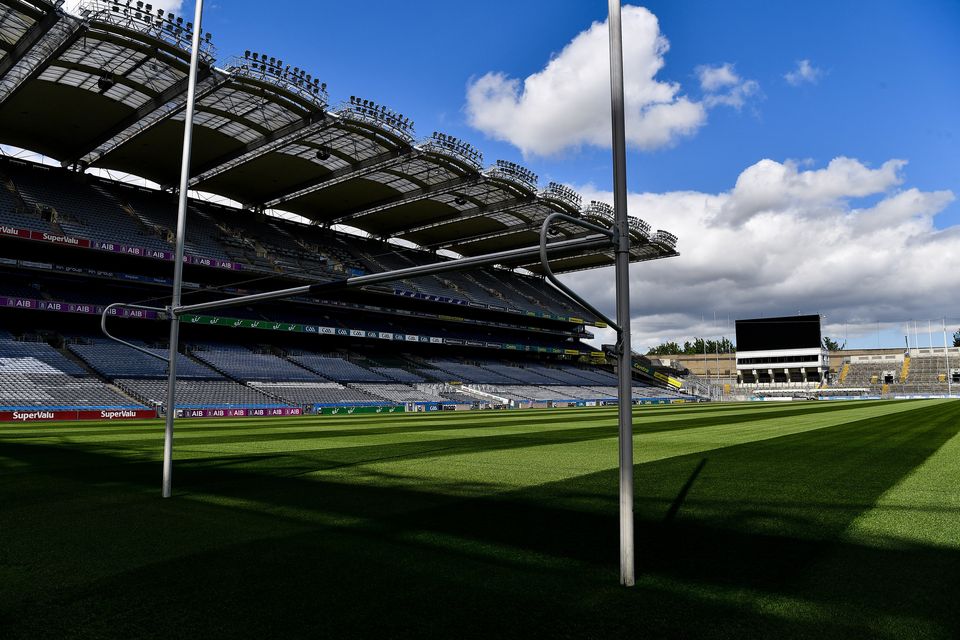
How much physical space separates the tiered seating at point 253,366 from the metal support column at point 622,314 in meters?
38.1

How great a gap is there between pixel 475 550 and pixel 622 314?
2.61 meters

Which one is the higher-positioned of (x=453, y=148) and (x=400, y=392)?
(x=453, y=148)

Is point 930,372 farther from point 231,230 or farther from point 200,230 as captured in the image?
Result: point 200,230

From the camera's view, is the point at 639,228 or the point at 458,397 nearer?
the point at 458,397

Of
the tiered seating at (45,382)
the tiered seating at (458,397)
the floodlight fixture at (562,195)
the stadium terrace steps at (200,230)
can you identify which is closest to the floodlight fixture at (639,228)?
the floodlight fixture at (562,195)

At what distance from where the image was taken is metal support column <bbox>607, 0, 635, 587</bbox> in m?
4.49

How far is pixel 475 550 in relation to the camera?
18.4 ft

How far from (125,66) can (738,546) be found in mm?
33161

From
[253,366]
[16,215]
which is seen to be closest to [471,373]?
[253,366]

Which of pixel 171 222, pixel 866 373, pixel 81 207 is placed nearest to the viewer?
pixel 81 207

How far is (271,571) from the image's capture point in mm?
4965

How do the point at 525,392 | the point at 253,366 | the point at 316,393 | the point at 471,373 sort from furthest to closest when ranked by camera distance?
the point at 471,373, the point at 525,392, the point at 253,366, the point at 316,393

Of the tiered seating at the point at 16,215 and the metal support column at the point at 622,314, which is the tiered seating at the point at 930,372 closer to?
the metal support column at the point at 622,314

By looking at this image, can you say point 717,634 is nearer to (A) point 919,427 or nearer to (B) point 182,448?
(B) point 182,448
